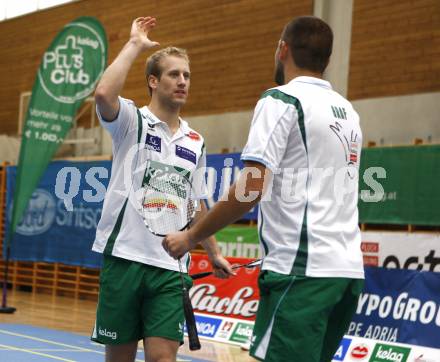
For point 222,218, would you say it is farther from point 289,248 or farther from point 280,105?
point 280,105

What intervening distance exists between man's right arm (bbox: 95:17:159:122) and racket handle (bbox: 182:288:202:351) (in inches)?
34.9

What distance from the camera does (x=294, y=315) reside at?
271 centimetres

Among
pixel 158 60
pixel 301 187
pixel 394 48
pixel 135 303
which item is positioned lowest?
pixel 135 303

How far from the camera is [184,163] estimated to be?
409 centimetres

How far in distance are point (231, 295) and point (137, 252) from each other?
6102mm

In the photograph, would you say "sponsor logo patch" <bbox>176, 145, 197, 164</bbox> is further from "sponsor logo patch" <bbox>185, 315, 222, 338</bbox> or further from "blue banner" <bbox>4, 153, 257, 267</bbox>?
"blue banner" <bbox>4, 153, 257, 267</bbox>

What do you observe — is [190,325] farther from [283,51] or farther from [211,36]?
[211,36]

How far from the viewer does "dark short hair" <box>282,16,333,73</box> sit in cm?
283

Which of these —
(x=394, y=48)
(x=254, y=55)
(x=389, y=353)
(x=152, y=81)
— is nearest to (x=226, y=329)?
(x=389, y=353)

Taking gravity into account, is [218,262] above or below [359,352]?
above

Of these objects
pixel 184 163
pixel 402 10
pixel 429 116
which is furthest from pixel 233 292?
pixel 184 163

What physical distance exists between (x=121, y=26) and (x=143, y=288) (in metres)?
12.6

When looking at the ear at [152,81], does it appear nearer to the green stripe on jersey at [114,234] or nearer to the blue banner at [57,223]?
the green stripe on jersey at [114,234]

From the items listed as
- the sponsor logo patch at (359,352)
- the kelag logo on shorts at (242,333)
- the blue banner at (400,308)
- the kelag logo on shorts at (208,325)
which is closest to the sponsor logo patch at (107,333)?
the blue banner at (400,308)
